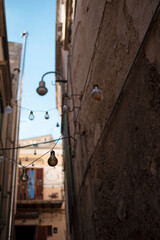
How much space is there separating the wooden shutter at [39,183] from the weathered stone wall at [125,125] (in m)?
13.4

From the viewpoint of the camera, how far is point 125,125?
2.64 metres

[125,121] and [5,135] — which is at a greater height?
[5,135]

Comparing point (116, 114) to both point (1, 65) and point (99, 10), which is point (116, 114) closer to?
point (99, 10)

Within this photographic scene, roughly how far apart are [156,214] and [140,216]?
33cm

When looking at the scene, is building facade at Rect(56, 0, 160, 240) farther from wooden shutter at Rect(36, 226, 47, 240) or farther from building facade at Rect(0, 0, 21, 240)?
wooden shutter at Rect(36, 226, 47, 240)

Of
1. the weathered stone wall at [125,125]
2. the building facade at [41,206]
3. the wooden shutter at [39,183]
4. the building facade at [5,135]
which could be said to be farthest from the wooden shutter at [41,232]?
the weathered stone wall at [125,125]

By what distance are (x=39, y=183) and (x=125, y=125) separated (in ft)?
52.4

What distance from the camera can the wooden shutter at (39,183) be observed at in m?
17.0

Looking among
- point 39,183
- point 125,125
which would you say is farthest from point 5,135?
point 125,125

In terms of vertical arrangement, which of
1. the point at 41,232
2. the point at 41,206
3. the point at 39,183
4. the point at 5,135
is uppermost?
the point at 5,135

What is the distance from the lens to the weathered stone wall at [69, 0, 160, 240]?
201 centimetres

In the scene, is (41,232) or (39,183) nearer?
(41,232)

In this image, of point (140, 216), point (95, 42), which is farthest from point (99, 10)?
point (140, 216)

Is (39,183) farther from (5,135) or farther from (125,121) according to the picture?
(125,121)
